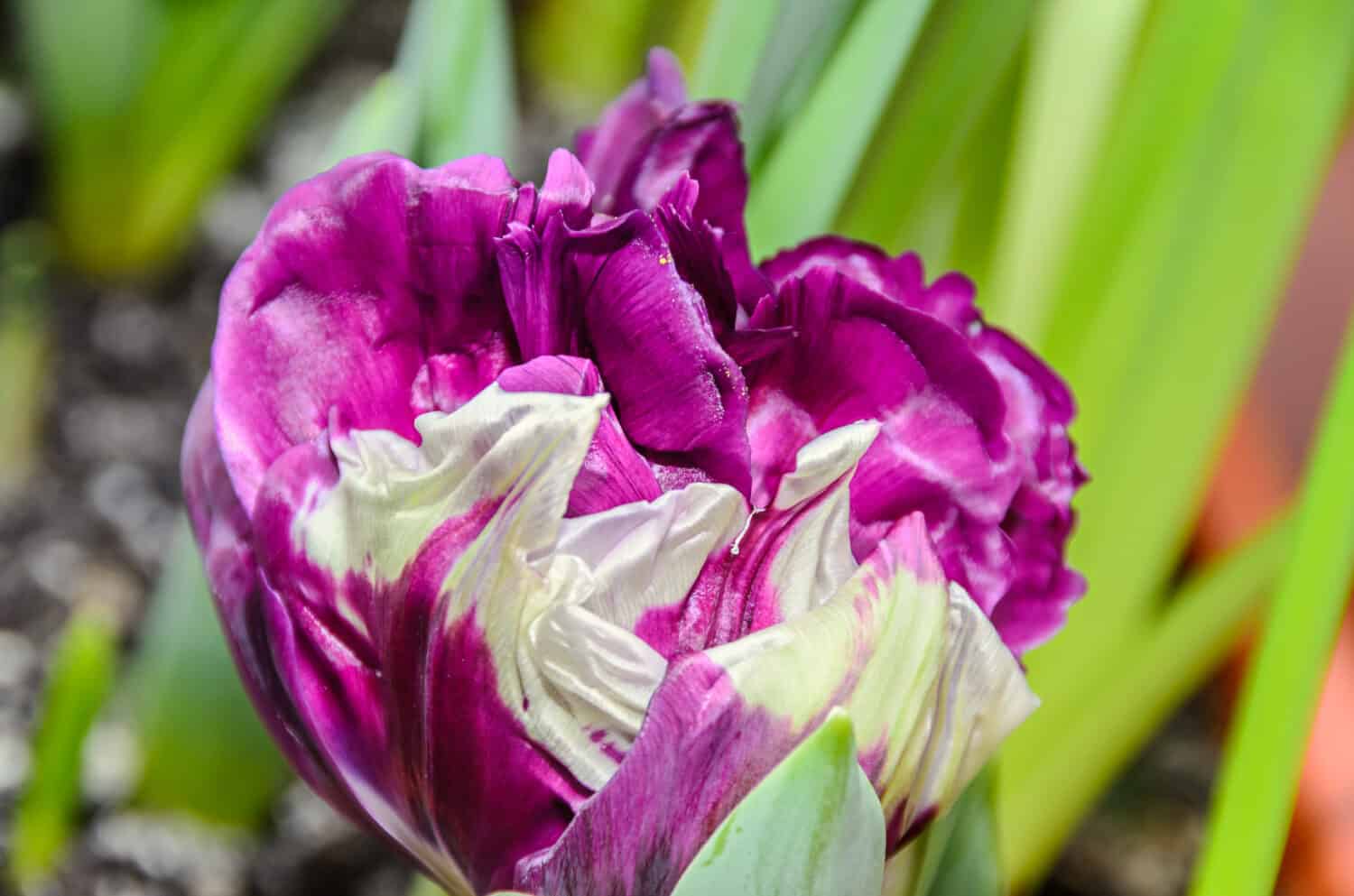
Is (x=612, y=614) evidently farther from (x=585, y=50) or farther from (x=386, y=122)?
(x=585, y=50)

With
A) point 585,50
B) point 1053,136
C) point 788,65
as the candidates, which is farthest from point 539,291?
point 585,50

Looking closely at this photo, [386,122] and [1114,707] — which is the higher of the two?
[386,122]

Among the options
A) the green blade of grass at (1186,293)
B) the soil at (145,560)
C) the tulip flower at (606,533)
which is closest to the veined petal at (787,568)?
the tulip flower at (606,533)

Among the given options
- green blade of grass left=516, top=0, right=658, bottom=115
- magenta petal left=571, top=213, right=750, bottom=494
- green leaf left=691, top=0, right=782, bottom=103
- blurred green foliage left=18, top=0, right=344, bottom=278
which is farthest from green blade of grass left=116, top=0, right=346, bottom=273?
magenta petal left=571, top=213, right=750, bottom=494

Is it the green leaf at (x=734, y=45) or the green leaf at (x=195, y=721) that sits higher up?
the green leaf at (x=734, y=45)

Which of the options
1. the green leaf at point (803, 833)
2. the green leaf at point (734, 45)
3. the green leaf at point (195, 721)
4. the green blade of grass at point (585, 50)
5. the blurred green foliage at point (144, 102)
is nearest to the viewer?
the green leaf at point (803, 833)

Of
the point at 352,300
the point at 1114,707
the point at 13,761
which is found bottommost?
the point at 13,761

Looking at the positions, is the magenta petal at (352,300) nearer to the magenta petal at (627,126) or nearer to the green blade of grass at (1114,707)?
the magenta petal at (627,126)
